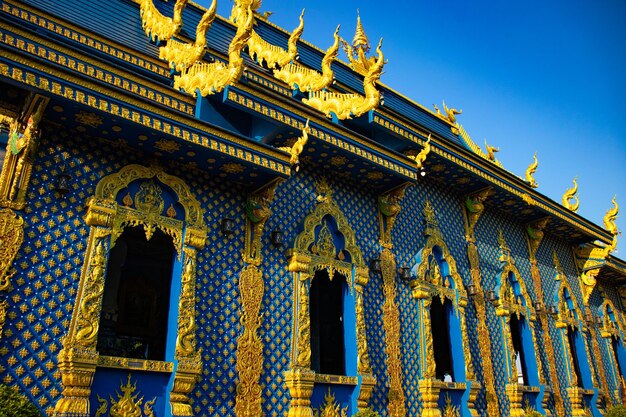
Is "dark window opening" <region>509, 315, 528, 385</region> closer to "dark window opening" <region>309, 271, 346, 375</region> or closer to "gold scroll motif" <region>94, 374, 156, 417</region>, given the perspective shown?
"dark window opening" <region>309, 271, 346, 375</region>

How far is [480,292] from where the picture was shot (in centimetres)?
1125

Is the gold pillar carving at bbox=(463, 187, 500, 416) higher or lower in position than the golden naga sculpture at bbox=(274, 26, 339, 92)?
lower

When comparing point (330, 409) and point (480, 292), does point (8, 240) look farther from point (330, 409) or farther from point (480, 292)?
point (480, 292)

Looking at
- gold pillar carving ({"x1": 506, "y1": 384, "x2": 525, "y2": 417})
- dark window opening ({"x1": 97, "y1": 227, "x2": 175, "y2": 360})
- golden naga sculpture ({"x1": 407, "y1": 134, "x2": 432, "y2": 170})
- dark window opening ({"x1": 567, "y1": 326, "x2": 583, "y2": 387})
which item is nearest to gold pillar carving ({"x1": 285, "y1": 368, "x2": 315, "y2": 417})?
dark window opening ({"x1": 97, "y1": 227, "x2": 175, "y2": 360})

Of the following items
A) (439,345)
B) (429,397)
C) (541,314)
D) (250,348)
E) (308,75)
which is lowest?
(429,397)

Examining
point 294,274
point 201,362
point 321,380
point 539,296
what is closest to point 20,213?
point 201,362

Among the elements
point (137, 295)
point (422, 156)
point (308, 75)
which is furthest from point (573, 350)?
point (137, 295)

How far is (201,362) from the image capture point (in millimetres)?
6547

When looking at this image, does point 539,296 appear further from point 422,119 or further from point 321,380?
point 321,380

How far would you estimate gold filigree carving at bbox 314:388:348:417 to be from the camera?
7551mm

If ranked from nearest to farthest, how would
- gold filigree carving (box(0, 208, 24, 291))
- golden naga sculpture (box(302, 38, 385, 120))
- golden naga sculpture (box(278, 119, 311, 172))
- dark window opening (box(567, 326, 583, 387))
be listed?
gold filigree carving (box(0, 208, 24, 291)), golden naga sculpture (box(278, 119, 311, 172)), golden naga sculpture (box(302, 38, 385, 120)), dark window opening (box(567, 326, 583, 387))

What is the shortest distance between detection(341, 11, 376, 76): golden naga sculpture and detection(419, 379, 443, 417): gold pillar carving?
18.7 ft

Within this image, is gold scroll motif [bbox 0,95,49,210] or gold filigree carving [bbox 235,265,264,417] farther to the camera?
gold filigree carving [bbox 235,265,264,417]

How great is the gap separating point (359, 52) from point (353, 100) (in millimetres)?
2059
